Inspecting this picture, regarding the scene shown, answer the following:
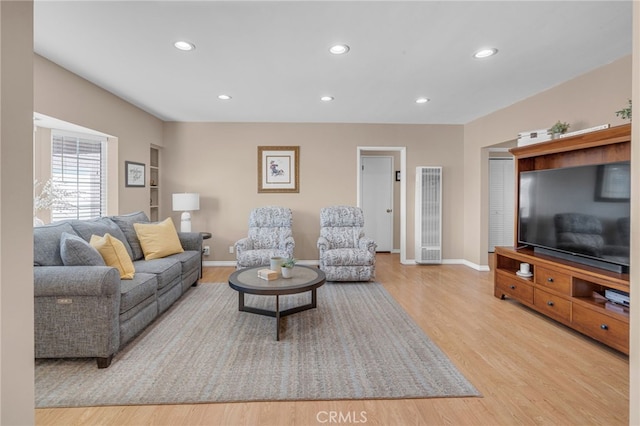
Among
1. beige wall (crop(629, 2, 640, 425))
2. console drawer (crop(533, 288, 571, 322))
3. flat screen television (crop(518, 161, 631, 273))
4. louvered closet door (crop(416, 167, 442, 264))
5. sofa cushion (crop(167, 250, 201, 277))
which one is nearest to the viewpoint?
beige wall (crop(629, 2, 640, 425))

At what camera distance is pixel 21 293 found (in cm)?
97

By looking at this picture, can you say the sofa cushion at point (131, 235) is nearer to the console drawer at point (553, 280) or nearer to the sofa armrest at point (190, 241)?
the sofa armrest at point (190, 241)

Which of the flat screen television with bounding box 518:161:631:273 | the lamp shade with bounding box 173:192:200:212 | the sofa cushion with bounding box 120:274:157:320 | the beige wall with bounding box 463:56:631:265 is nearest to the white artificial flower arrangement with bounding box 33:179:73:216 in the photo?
the sofa cushion with bounding box 120:274:157:320

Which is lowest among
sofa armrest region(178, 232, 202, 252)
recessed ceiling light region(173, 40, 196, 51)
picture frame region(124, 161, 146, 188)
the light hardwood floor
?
the light hardwood floor

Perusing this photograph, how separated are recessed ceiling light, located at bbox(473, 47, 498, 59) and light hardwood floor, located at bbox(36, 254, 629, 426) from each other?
7.93 feet

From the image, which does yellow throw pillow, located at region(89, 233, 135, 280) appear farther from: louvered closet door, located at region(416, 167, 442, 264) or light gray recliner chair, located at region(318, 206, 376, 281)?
louvered closet door, located at region(416, 167, 442, 264)

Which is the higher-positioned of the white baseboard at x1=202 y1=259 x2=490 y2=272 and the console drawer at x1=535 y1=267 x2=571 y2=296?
the console drawer at x1=535 y1=267 x2=571 y2=296

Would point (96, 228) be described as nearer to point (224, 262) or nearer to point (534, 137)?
point (224, 262)

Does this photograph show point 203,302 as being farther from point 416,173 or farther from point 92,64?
point 416,173

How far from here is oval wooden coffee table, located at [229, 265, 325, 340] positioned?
2.57 meters

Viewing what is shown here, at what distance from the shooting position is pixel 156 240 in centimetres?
349

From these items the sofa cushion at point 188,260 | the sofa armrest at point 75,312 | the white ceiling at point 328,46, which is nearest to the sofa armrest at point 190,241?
the sofa cushion at point 188,260

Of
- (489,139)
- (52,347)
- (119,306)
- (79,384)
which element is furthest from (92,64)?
(489,139)

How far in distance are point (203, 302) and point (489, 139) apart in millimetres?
4521
